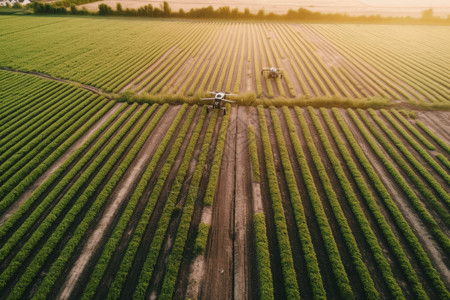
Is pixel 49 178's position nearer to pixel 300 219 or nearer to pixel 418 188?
pixel 300 219

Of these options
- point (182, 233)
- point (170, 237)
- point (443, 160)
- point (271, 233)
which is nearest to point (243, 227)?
point (271, 233)

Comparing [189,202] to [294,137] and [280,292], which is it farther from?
[294,137]

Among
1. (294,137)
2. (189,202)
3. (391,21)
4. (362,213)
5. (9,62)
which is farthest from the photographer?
(391,21)

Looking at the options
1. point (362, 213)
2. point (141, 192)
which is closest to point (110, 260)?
point (141, 192)

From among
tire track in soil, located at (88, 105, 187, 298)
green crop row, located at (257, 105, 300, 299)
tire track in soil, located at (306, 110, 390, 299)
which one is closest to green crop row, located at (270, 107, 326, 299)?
green crop row, located at (257, 105, 300, 299)

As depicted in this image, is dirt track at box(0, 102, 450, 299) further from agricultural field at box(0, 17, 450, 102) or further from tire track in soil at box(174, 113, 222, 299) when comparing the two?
agricultural field at box(0, 17, 450, 102)

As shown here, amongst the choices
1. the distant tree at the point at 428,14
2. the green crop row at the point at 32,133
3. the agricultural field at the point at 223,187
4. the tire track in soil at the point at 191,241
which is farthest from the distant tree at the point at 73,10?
the distant tree at the point at 428,14
